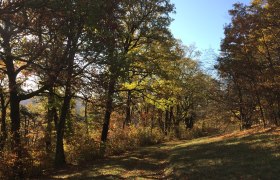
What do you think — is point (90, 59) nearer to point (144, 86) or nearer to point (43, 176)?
point (43, 176)

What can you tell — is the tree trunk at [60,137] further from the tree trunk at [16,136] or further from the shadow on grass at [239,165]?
the shadow on grass at [239,165]

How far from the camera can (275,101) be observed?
3070 centimetres

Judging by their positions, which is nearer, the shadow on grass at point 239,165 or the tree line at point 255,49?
the shadow on grass at point 239,165

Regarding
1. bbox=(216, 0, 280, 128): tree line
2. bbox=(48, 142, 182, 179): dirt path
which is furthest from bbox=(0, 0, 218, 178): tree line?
bbox=(216, 0, 280, 128): tree line

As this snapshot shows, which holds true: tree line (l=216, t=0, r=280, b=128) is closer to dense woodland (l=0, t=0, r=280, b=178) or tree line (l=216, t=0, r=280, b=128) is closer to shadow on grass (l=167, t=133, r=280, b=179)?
dense woodland (l=0, t=0, r=280, b=178)

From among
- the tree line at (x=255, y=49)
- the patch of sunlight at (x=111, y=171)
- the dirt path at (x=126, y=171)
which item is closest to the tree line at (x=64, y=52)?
the dirt path at (x=126, y=171)

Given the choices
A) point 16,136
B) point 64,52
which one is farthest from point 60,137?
point 64,52

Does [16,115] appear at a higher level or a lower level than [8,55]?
lower

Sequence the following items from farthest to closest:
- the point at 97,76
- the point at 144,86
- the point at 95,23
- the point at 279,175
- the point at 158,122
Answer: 1. the point at 158,122
2. the point at 144,86
3. the point at 97,76
4. the point at 95,23
5. the point at 279,175

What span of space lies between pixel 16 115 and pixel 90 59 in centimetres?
613

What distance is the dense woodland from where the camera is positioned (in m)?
14.2

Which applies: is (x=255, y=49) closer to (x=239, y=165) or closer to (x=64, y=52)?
(x=239, y=165)

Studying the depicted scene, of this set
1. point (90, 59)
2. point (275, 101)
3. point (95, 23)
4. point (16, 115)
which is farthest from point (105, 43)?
point (275, 101)

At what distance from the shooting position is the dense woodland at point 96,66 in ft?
46.6
